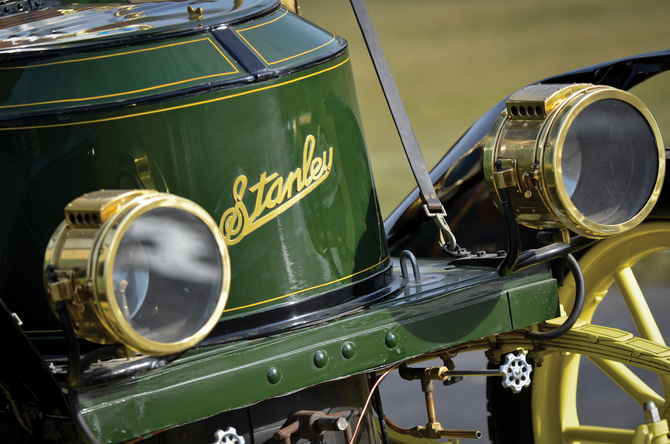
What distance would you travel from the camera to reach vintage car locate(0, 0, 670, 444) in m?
1.41

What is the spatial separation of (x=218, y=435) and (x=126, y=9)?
1064 millimetres

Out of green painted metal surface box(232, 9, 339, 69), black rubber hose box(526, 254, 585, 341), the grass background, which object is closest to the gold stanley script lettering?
green painted metal surface box(232, 9, 339, 69)

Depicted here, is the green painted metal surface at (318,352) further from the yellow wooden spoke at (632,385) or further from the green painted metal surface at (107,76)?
the yellow wooden spoke at (632,385)

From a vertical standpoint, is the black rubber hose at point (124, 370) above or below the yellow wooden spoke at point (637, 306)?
above

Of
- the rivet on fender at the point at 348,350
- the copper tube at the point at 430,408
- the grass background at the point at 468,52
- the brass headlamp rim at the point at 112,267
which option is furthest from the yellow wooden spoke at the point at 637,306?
the grass background at the point at 468,52

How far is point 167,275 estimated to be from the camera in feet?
4.60

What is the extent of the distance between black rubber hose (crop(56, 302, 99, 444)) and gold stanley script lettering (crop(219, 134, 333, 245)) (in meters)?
0.37

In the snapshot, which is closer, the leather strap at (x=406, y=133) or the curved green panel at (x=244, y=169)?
the curved green panel at (x=244, y=169)

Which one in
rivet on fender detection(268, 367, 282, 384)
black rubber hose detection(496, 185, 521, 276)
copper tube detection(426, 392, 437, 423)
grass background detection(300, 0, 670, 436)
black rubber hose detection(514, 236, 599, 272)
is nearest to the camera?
rivet on fender detection(268, 367, 282, 384)

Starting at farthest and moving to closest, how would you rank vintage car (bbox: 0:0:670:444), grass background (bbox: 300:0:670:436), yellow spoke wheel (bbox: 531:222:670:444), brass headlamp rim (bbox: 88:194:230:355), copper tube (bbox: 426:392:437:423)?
1. grass background (bbox: 300:0:670:436)
2. yellow spoke wheel (bbox: 531:222:670:444)
3. copper tube (bbox: 426:392:437:423)
4. vintage car (bbox: 0:0:670:444)
5. brass headlamp rim (bbox: 88:194:230:355)

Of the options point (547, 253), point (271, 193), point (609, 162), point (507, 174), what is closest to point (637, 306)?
point (547, 253)

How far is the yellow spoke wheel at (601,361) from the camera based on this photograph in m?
2.36

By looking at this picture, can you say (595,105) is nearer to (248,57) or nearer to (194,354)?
(248,57)

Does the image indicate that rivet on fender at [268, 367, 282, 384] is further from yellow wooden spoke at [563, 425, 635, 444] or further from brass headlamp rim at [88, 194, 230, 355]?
yellow wooden spoke at [563, 425, 635, 444]
